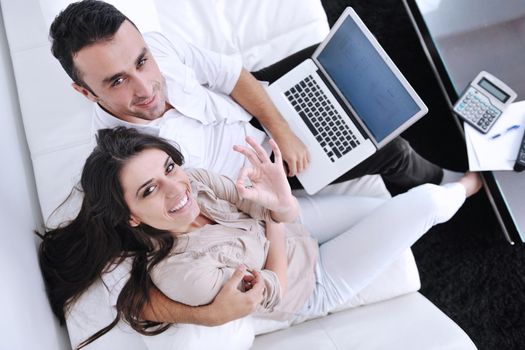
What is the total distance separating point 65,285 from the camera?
4.10ft

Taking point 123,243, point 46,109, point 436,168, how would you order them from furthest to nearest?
point 436,168 < point 46,109 < point 123,243

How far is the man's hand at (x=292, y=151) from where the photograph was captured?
58.4 inches

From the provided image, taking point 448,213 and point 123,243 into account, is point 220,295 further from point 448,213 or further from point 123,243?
point 448,213

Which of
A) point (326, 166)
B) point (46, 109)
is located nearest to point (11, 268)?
Result: point (46, 109)

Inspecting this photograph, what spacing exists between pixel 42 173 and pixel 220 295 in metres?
0.72

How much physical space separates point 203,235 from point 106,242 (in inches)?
9.9

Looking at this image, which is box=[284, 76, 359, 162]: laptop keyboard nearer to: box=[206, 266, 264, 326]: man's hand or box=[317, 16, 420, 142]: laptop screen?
box=[317, 16, 420, 142]: laptop screen

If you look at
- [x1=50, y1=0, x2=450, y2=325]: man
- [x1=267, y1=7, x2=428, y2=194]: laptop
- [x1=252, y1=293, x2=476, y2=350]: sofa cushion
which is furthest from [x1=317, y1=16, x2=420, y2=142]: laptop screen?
[x1=252, y1=293, x2=476, y2=350]: sofa cushion

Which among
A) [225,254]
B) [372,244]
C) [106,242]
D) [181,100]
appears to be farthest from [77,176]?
[372,244]

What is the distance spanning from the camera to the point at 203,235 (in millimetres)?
1267

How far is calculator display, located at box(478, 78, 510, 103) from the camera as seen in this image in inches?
63.0

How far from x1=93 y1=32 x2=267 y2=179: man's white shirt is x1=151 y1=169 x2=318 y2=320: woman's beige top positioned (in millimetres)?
146

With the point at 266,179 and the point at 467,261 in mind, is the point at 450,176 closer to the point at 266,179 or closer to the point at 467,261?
the point at 467,261

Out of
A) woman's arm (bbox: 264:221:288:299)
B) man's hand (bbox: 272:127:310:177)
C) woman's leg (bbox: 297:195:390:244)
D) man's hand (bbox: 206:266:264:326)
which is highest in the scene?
man's hand (bbox: 272:127:310:177)
